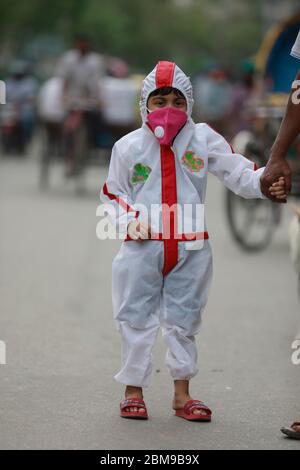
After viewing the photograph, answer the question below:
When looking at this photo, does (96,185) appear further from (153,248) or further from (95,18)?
(95,18)

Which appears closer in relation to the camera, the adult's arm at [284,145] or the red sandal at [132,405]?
the adult's arm at [284,145]

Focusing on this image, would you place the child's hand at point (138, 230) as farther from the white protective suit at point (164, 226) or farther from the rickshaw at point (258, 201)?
the rickshaw at point (258, 201)

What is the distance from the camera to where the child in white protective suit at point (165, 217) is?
→ 5.49 m

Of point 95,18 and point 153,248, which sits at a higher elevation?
point 95,18

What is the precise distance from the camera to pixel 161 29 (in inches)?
3115

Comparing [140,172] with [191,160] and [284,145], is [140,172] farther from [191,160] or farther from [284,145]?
[284,145]

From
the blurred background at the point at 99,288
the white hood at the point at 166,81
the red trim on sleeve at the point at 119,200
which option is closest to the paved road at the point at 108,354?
the blurred background at the point at 99,288

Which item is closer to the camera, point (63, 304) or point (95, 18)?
point (63, 304)

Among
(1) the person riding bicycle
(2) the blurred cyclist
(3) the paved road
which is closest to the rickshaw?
(3) the paved road

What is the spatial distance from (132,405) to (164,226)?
787 mm

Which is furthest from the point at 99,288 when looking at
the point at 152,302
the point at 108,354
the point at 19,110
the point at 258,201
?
the point at 19,110

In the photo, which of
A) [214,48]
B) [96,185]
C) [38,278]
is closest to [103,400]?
[38,278]

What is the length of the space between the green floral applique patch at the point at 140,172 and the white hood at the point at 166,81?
0.70 feet
